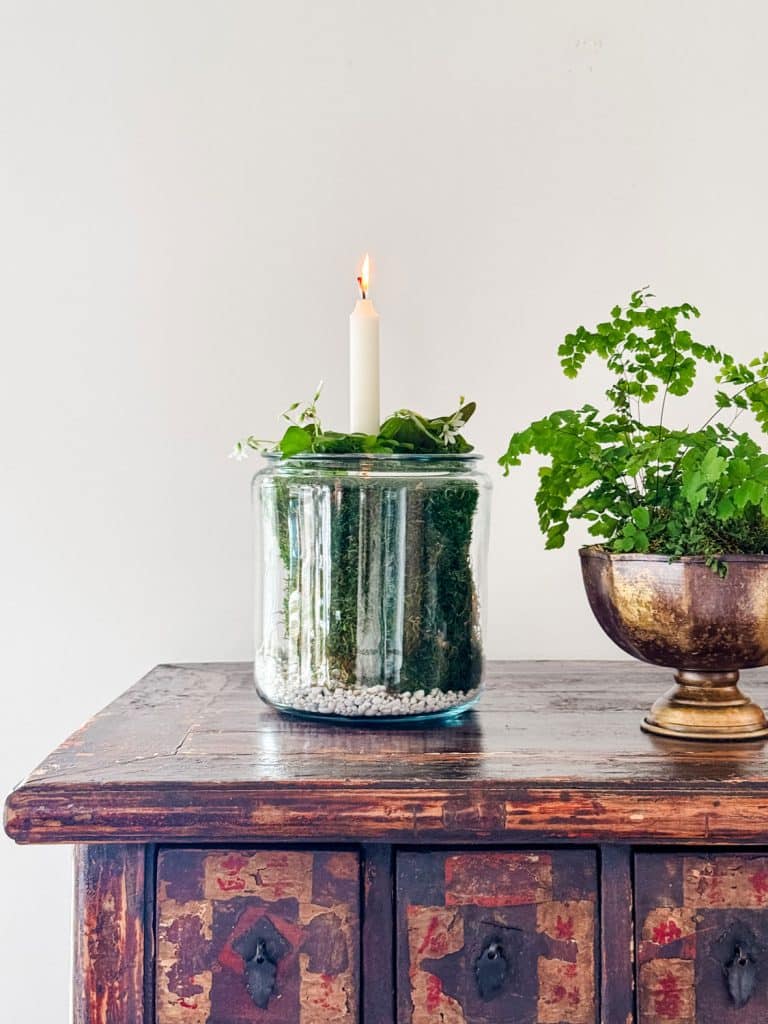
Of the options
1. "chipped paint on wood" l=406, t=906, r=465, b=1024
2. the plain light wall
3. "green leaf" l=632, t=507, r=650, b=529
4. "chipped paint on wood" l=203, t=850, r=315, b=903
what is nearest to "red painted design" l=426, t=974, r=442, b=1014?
"chipped paint on wood" l=406, t=906, r=465, b=1024

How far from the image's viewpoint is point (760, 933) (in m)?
0.71

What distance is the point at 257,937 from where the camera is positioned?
28.1 inches

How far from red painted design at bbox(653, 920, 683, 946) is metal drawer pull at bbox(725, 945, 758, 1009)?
0.04m

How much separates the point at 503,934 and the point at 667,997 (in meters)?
0.12

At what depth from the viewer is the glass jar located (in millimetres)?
843

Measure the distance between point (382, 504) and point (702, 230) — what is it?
654mm

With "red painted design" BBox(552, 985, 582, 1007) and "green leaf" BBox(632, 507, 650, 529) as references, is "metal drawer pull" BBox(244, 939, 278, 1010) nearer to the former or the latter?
"red painted design" BBox(552, 985, 582, 1007)

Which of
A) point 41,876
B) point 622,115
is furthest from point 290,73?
point 41,876

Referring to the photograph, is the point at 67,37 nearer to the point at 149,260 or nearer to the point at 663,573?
the point at 149,260

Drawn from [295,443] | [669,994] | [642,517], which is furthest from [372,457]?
[669,994]

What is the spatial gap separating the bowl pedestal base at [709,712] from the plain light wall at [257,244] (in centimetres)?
46

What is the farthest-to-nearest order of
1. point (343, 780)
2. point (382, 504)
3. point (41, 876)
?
point (41, 876), point (382, 504), point (343, 780)

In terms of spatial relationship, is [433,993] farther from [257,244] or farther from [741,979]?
[257,244]

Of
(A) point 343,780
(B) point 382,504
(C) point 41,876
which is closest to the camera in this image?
(A) point 343,780
